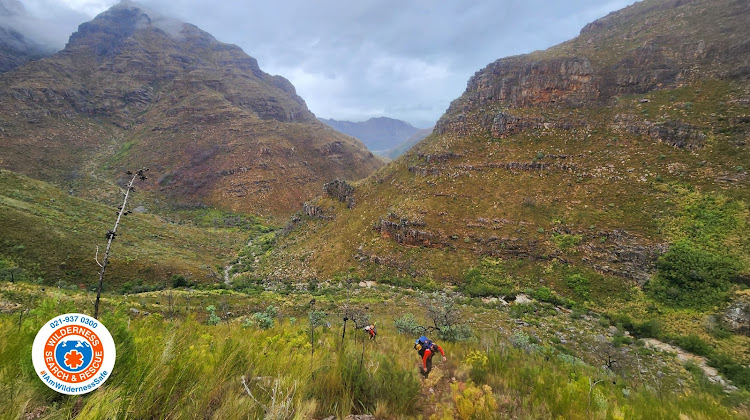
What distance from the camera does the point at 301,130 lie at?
88.2 m

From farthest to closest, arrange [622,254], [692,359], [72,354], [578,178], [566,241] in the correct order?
[578,178] → [566,241] → [622,254] → [692,359] → [72,354]

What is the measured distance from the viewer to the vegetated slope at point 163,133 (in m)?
64.8

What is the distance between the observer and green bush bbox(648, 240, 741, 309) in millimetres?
16188

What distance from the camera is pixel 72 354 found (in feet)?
5.22

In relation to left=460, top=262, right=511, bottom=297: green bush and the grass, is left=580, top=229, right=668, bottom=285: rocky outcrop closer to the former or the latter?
left=460, top=262, right=511, bottom=297: green bush

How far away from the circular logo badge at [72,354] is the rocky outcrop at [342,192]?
3349cm

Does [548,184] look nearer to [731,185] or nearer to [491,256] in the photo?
[491,256]

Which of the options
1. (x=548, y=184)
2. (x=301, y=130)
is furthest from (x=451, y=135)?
(x=301, y=130)

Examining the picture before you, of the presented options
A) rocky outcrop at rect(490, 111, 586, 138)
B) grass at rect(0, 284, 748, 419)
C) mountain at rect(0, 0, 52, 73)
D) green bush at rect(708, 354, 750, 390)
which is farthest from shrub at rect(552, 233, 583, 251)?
mountain at rect(0, 0, 52, 73)

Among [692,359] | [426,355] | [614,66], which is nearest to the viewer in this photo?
[426,355]

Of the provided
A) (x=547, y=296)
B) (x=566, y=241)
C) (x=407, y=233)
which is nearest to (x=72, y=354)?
(x=547, y=296)

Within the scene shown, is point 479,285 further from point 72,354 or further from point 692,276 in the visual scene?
point 72,354

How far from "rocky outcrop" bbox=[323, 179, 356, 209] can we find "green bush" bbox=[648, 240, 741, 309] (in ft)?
89.5

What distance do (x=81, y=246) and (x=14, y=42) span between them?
17926cm
